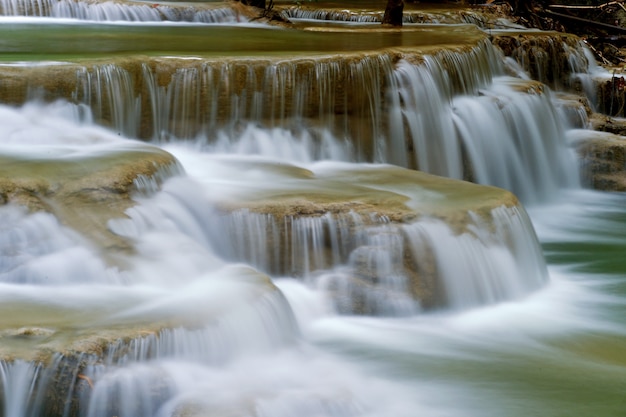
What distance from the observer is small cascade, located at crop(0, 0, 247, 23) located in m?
13.4

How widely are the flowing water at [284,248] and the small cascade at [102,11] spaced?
8.69ft

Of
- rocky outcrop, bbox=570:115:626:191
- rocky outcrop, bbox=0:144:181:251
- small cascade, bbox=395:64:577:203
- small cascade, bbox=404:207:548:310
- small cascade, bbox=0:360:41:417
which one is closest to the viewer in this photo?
small cascade, bbox=0:360:41:417

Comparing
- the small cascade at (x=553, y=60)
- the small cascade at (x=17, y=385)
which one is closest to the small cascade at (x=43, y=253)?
the small cascade at (x=17, y=385)

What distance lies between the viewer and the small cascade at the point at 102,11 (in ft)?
43.9

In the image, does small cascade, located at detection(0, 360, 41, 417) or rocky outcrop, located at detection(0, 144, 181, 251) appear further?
rocky outcrop, located at detection(0, 144, 181, 251)

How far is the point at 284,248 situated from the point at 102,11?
25.0 ft

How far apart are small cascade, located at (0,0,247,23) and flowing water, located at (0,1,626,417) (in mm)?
2650

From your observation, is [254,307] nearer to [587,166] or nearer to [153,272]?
[153,272]

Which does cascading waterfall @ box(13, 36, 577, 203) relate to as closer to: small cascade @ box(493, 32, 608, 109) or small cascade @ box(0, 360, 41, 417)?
small cascade @ box(493, 32, 608, 109)

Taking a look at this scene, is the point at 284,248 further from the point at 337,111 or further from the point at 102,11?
the point at 102,11

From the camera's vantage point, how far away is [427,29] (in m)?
13.6

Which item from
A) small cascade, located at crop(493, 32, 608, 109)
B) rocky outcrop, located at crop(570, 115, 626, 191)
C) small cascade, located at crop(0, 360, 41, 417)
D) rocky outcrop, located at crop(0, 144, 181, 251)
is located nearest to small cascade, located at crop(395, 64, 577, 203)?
rocky outcrop, located at crop(570, 115, 626, 191)

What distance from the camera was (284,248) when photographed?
269 inches

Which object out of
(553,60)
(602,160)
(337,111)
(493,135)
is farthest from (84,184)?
(553,60)
